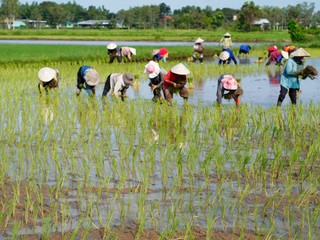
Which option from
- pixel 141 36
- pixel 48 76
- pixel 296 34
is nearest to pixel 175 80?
pixel 48 76

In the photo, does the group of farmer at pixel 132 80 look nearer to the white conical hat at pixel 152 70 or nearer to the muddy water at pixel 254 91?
the white conical hat at pixel 152 70

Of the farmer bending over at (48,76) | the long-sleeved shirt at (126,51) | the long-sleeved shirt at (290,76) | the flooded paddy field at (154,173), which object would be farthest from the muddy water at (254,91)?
the farmer bending over at (48,76)

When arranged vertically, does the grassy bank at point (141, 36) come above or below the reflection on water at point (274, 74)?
below

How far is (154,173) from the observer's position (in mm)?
5273

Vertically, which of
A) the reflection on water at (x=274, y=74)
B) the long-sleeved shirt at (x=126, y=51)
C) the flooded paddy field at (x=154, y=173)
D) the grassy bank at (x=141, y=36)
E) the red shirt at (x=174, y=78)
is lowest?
the grassy bank at (x=141, y=36)

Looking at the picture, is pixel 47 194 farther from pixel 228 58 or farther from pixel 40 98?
pixel 228 58

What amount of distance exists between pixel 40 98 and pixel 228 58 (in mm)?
7597

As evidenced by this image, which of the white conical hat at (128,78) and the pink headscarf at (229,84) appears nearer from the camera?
the pink headscarf at (229,84)

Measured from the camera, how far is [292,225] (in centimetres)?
397

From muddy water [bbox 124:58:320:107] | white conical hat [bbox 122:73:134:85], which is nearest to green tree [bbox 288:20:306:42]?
muddy water [bbox 124:58:320:107]

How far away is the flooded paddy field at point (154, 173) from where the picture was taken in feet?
12.8

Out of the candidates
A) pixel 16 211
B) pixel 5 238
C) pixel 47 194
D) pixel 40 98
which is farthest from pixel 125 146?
pixel 40 98

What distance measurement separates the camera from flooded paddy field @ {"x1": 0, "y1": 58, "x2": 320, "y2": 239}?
3.90 metres

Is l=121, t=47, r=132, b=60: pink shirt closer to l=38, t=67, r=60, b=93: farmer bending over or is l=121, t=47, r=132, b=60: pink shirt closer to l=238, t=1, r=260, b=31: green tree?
l=38, t=67, r=60, b=93: farmer bending over
